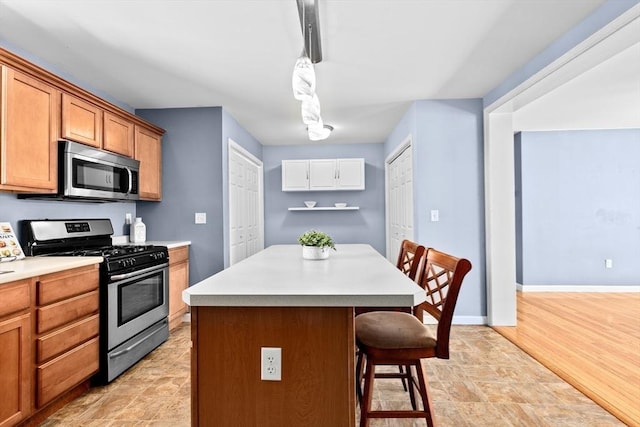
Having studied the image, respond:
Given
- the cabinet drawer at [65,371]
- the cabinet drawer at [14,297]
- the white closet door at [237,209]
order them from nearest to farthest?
1. the cabinet drawer at [14,297]
2. the cabinet drawer at [65,371]
3. the white closet door at [237,209]

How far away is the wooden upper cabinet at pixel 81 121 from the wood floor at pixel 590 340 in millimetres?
3885

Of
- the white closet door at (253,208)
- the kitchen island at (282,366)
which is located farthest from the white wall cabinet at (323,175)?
the kitchen island at (282,366)

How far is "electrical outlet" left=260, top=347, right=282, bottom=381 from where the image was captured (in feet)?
4.42

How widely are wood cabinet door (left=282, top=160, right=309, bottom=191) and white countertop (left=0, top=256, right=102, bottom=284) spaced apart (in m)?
3.65

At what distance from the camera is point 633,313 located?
12.8 ft

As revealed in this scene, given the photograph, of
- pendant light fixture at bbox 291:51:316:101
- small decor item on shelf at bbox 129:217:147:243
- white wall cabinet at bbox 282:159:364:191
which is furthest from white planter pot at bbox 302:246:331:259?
white wall cabinet at bbox 282:159:364:191

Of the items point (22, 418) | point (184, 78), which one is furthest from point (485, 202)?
point (22, 418)

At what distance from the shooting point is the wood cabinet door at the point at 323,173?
5754 millimetres

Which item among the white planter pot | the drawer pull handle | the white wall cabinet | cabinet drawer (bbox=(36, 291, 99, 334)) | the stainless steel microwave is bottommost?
the drawer pull handle

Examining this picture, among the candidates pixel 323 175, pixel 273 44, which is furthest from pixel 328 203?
pixel 273 44

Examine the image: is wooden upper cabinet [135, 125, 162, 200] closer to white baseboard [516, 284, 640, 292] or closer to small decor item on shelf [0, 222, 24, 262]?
small decor item on shelf [0, 222, 24, 262]

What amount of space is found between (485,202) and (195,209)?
307cm

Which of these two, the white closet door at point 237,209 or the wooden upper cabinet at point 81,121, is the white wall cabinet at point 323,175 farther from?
the wooden upper cabinet at point 81,121

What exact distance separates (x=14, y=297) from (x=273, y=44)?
2134 millimetres
